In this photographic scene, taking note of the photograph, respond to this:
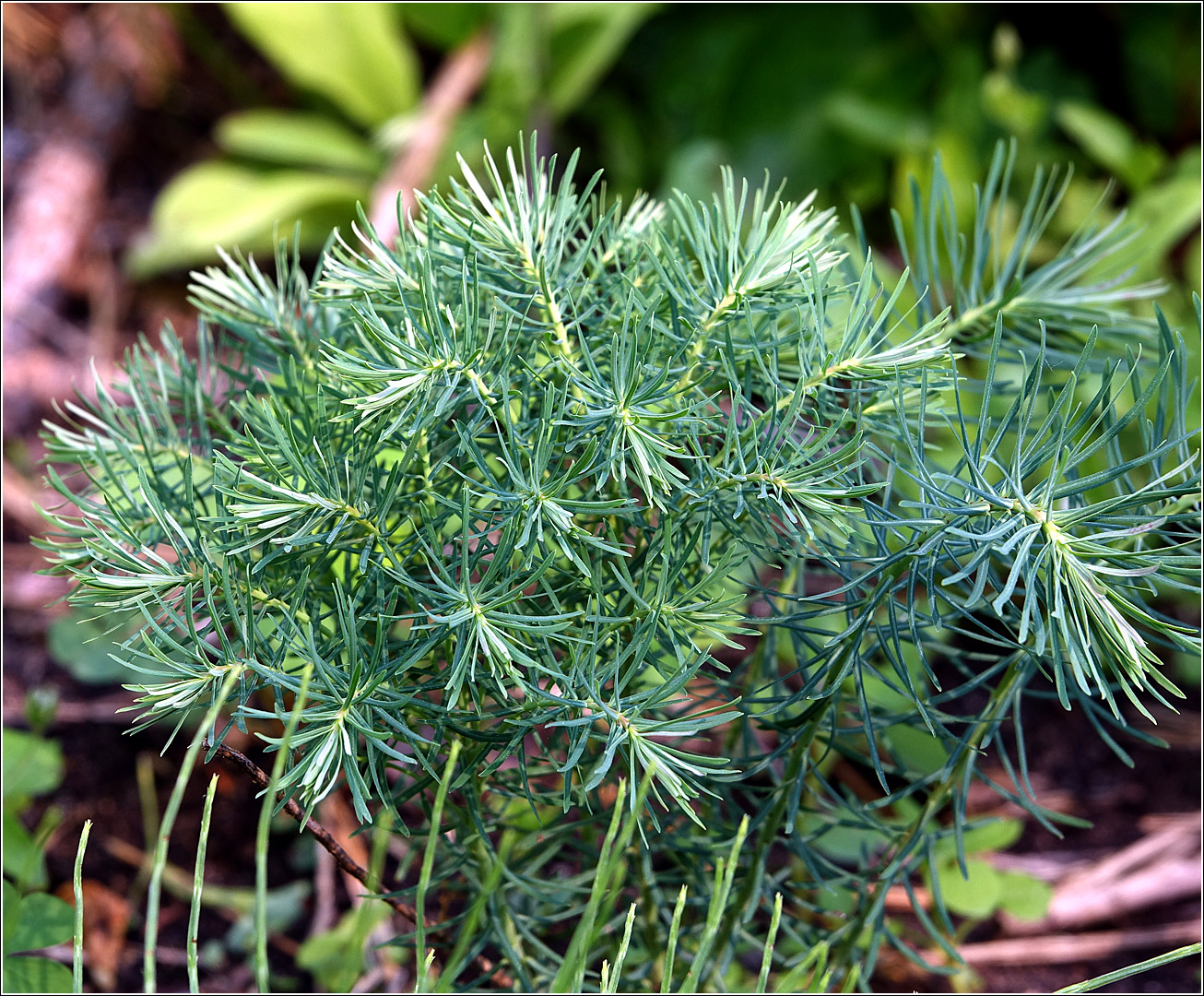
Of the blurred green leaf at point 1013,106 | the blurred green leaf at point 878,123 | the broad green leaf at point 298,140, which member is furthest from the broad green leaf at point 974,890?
the broad green leaf at point 298,140

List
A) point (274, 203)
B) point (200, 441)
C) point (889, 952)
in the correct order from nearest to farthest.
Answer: point (200, 441)
point (889, 952)
point (274, 203)

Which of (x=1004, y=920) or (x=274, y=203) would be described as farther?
(x=274, y=203)

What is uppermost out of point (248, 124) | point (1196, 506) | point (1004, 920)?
point (248, 124)

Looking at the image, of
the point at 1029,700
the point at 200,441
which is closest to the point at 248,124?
the point at 200,441

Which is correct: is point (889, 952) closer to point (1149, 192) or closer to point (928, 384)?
point (928, 384)

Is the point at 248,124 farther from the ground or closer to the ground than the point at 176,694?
farther from the ground

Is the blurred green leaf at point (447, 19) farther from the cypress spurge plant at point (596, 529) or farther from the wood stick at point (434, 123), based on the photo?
the cypress spurge plant at point (596, 529)

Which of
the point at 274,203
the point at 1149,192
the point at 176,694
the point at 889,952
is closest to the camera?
the point at 176,694
